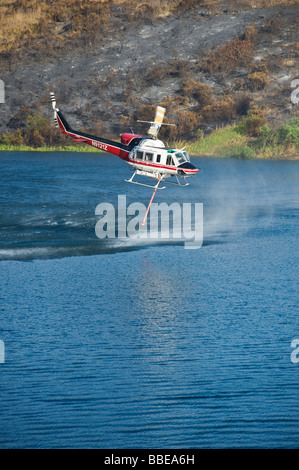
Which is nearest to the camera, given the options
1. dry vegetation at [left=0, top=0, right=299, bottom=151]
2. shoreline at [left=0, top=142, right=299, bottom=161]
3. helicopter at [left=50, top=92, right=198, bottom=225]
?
helicopter at [left=50, top=92, right=198, bottom=225]

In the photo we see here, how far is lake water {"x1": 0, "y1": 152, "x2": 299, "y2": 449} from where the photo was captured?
16.8 meters

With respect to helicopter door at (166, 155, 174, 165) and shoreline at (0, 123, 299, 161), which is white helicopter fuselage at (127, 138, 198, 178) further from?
shoreline at (0, 123, 299, 161)

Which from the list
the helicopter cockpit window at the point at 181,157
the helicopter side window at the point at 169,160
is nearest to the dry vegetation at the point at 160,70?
the helicopter cockpit window at the point at 181,157

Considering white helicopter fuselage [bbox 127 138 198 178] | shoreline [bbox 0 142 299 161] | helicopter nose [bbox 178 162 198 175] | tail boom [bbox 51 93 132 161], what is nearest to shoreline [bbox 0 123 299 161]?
shoreline [bbox 0 142 299 161]

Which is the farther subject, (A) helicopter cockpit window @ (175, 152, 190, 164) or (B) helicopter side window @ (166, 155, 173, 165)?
(A) helicopter cockpit window @ (175, 152, 190, 164)

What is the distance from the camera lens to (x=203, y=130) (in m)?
86.0

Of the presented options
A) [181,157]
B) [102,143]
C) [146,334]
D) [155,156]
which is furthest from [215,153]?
[146,334]

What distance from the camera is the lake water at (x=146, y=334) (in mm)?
16844

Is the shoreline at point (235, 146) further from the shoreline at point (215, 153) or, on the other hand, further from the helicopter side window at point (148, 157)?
the helicopter side window at point (148, 157)

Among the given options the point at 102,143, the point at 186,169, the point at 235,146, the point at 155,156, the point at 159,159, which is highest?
the point at 235,146

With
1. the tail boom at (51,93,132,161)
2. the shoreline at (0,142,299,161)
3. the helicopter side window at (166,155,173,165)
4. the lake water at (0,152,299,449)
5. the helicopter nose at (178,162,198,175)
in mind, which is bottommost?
the lake water at (0,152,299,449)

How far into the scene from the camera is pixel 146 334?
2295cm

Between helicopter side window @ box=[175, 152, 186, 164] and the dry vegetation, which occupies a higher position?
the dry vegetation

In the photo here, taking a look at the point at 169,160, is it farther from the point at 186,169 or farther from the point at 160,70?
the point at 160,70
